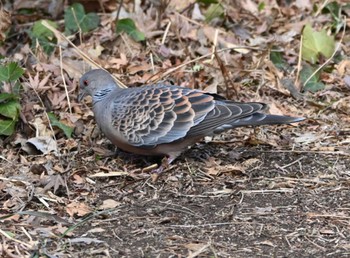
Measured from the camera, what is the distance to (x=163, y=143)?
5.52 m

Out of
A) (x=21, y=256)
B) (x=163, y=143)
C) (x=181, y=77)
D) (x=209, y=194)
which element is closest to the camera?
(x=21, y=256)

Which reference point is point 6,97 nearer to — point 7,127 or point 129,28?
point 7,127

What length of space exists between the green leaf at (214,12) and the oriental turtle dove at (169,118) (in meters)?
2.11

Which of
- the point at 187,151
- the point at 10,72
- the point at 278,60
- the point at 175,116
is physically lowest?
the point at 187,151

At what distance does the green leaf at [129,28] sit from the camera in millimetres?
7168

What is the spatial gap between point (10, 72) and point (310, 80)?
2.65 meters

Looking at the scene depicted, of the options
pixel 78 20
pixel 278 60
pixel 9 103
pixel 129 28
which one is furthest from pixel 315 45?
pixel 9 103

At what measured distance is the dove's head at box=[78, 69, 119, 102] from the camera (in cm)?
599

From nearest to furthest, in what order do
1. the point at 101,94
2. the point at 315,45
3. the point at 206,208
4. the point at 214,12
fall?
the point at 206,208, the point at 101,94, the point at 315,45, the point at 214,12

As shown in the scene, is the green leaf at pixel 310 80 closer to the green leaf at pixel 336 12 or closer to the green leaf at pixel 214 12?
the green leaf at pixel 336 12

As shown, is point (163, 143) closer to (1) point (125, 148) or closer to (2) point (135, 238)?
(1) point (125, 148)

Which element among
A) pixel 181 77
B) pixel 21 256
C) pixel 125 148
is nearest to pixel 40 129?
pixel 125 148

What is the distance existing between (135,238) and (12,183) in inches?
47.4

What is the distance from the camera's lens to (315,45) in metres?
7.23
